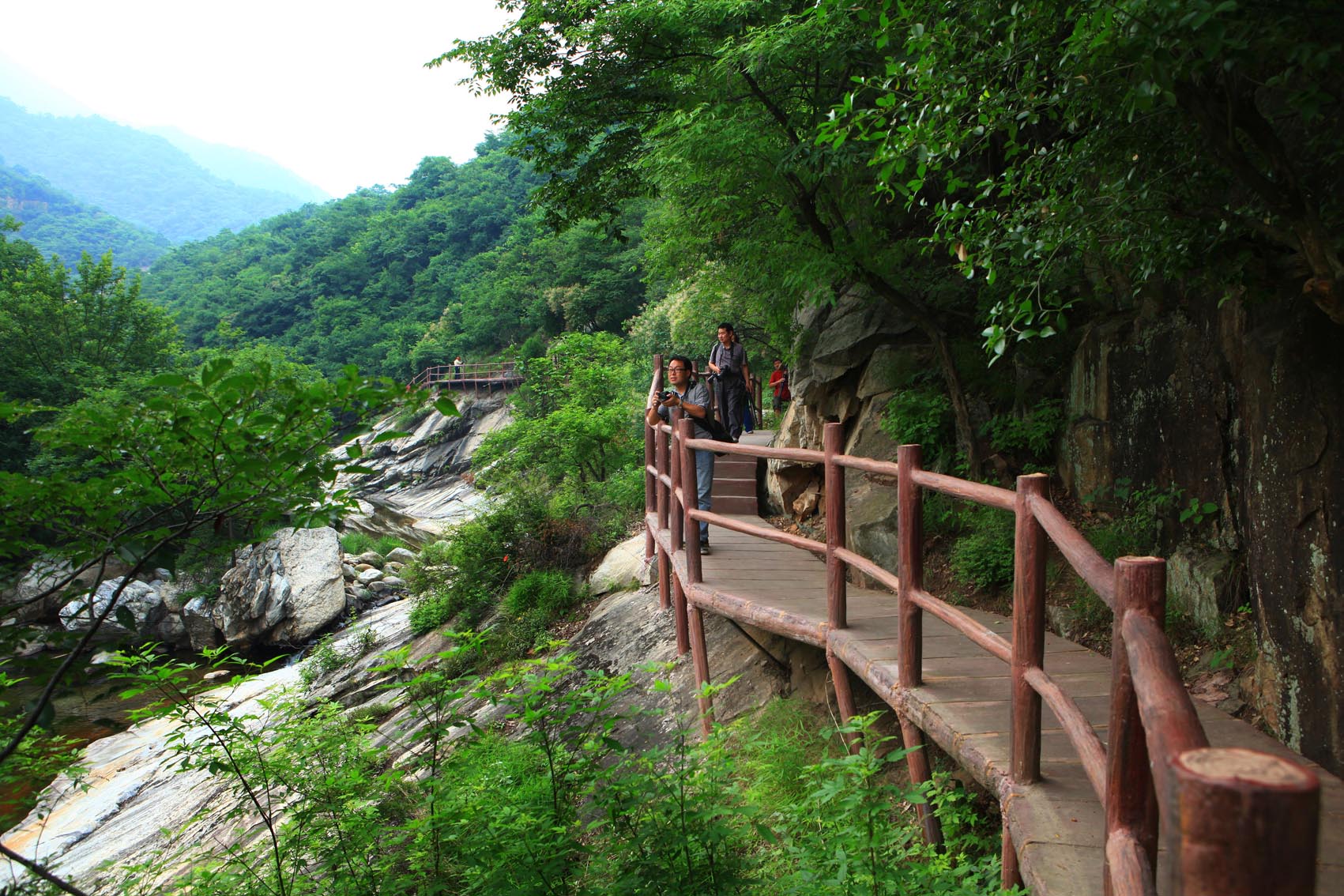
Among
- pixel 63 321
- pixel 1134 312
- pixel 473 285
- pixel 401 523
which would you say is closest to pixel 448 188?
pixel 473 285

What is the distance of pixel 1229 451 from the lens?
15.1ft

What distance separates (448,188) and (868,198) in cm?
7931

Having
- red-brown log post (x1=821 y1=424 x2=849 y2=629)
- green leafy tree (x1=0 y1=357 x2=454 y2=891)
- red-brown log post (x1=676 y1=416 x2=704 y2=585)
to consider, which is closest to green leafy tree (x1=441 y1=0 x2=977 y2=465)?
red-brown log post (x1=676 y1=416 x2=704 y2=585)

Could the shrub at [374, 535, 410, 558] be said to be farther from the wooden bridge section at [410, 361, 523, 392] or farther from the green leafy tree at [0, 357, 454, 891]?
the wooden bridge section at [410, 361, 523, 392]

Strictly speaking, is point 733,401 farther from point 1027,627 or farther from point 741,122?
point 1027,627

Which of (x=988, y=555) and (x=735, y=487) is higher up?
(x=988, y=555)

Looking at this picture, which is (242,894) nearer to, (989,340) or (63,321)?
(989,340)

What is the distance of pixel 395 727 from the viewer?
29.7 ft

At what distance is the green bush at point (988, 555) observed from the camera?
6.11 m

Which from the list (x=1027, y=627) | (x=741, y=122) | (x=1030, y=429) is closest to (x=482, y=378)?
(x=741, y=122)

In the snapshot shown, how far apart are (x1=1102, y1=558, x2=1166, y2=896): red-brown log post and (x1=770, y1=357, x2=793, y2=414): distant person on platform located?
1332cm

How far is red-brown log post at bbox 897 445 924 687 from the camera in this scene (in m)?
3.47

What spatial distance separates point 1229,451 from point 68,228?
135 meters

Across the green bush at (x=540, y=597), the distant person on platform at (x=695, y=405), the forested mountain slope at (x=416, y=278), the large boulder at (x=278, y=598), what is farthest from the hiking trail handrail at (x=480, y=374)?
the distant person on platform at (x=695, y=405)
